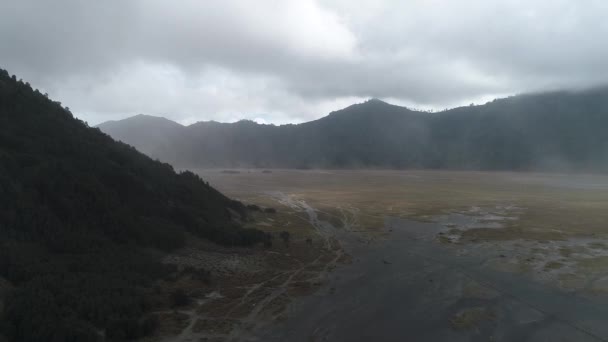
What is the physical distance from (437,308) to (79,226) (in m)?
24.5

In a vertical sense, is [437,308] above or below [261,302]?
below

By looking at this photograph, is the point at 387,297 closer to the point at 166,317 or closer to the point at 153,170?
the point at 166,317

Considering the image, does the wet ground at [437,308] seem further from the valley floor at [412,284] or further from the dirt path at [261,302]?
the dirt path at [261,302]

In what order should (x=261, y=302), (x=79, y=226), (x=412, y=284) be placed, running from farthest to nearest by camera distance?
1. (x=79, y=226)
2. (x=412, y=284)
3. (x=261, y=302)

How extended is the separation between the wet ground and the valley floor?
0.20 ft

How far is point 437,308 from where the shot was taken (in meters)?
23.4

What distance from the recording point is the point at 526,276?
29.2 m

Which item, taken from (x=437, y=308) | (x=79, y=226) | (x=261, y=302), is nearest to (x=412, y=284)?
(x=437, y=308)

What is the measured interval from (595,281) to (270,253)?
23935mm

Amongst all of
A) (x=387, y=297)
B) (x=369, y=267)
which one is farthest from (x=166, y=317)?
(x=369, y=267)

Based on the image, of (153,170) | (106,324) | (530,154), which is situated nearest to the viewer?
(106,324)

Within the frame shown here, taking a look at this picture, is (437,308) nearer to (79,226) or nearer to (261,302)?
(261,302)

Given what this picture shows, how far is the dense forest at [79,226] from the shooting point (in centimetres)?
1870

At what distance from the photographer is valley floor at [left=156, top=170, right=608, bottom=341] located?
2050 cm
